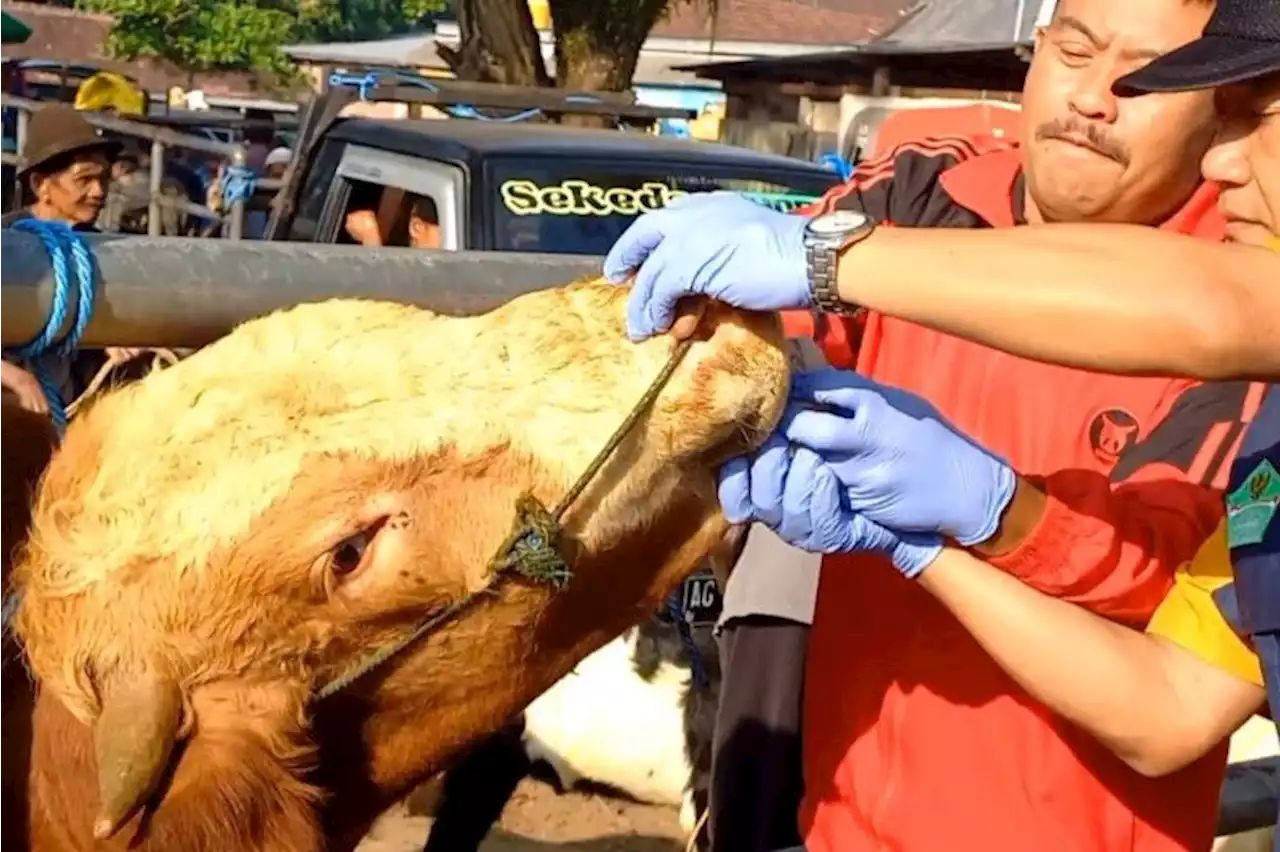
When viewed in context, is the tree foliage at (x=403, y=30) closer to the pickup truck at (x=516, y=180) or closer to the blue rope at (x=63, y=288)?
the pickup truck at (x=516, y=180)

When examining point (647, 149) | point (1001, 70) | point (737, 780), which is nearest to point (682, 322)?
point (737, 780)

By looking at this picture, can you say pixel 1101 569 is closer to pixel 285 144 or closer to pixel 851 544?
pixel 851 544

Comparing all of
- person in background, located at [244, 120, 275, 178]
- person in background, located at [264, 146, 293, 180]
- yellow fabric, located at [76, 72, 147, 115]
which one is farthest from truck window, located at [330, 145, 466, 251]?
person in background, located at [244, 120, 275, 178]

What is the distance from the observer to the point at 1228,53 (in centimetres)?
189

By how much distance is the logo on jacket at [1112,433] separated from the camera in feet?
7.38

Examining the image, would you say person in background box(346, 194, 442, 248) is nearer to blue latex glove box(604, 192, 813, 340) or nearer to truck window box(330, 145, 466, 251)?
truck window box(330, 145, 466, 251)

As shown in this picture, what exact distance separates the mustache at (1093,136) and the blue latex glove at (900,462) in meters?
0.46

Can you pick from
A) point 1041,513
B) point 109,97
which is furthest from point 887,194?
point 109,97

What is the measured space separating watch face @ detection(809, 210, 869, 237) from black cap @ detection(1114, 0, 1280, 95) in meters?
0.37

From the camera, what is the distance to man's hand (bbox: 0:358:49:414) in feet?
9.04

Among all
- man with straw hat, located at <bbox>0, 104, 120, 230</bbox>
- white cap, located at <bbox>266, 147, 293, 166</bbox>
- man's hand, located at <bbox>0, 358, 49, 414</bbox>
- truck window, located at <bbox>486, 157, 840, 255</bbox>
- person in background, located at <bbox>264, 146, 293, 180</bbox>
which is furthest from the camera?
white cap, located at <bbox>266, 147, 293, 166</bbox>

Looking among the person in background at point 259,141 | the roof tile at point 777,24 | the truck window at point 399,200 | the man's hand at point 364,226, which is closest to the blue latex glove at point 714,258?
the truck window at point 399,200

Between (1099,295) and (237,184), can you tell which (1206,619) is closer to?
(1099,295)

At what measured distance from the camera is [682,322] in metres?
2.06
